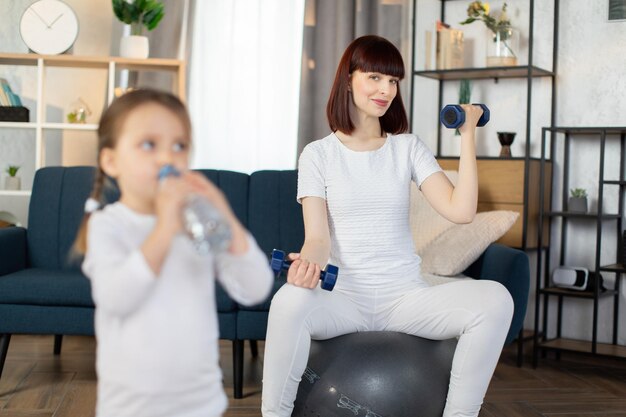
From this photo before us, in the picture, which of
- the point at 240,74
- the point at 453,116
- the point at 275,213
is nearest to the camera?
the point at 453,116

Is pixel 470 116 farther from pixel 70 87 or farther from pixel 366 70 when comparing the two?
pixel 70 87

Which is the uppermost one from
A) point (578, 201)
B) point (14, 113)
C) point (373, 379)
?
point (14, 113)

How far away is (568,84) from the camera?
3889mm

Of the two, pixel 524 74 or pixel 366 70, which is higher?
pixel 524 74

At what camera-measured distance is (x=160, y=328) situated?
44.0 inches

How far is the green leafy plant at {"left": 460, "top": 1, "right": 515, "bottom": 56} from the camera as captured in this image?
3824 mm

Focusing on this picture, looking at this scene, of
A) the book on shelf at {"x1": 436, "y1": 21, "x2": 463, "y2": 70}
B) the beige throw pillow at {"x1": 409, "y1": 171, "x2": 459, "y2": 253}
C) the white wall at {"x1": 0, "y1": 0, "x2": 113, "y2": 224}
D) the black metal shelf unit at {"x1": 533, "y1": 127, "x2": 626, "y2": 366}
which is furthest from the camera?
the white wall at {"x1": 0, "y1": 0, "x2": 113, "y2": 224}

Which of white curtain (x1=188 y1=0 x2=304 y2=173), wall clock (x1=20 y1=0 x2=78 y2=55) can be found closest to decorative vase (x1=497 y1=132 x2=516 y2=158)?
white curtain (x1=188 y1=0 x2=304 y2=173)

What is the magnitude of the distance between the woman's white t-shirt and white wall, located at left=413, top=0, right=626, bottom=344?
1.70m

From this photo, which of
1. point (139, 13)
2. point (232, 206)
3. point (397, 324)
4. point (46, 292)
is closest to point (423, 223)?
point (232, 206)

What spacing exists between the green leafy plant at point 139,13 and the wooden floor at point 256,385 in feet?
4.82

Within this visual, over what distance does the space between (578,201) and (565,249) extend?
29 cm

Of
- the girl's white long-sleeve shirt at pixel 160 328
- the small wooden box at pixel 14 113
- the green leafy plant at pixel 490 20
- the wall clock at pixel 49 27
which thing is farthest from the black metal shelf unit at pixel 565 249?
the girl's white long-sleeve shirt at pixel 160 328

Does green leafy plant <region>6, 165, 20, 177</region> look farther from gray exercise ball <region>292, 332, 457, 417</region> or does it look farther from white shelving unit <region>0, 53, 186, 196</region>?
gray exercise ball <region>292, 332, 457, 417</region>
